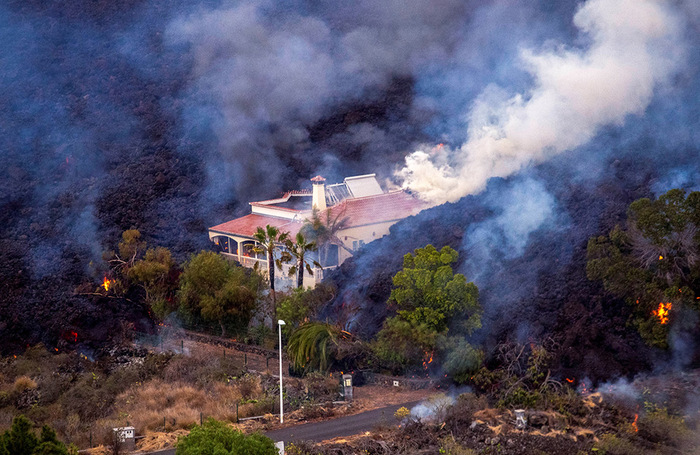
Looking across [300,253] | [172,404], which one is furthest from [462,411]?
[300,253]

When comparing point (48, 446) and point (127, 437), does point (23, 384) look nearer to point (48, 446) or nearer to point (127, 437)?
point (127, 437)

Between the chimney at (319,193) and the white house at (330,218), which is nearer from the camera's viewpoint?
the white house at (330,218)

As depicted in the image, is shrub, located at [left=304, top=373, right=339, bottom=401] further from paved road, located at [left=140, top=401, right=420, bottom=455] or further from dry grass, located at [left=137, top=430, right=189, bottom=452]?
dry grass, located at [left=137, top=430, right=189, bottom=452]

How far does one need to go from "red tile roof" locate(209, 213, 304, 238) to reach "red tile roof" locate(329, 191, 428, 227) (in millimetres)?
2248

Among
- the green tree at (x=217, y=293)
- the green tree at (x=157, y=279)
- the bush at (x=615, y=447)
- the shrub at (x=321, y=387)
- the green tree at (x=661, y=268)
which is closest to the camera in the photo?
the bush at (x=615, y=447)

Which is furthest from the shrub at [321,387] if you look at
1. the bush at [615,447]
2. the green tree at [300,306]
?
the bush at [615,447]

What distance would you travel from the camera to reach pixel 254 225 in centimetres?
4075

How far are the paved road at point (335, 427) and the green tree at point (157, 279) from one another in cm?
1279

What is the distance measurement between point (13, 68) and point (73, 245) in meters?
26.9

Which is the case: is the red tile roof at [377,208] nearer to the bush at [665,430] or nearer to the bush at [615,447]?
the bush at [665,430]

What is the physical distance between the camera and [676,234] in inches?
1008

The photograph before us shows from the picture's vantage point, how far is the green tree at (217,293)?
1273 inches

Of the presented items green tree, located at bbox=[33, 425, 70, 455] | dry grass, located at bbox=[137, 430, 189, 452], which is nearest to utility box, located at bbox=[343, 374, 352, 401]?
dry grass, located at bbox=[137, 430, 189, 452]

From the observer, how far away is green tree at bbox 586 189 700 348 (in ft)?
81.4
